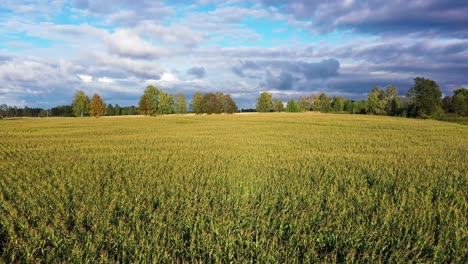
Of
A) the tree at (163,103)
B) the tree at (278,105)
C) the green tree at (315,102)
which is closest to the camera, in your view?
the tree at (163,103)

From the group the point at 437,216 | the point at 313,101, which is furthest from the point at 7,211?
the point at 313,101

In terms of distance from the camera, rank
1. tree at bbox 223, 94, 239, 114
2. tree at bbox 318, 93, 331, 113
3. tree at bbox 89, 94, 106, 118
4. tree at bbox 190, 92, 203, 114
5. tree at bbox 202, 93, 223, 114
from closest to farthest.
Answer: tree at bbox 89, 94, 106, 118, tree at bbox 202, 93, 223, 114, tree at bbox 223, 94, 239, 114, tree at bbox 190, 92, 203, 114, tree at bbox 318, 93, 331, 113

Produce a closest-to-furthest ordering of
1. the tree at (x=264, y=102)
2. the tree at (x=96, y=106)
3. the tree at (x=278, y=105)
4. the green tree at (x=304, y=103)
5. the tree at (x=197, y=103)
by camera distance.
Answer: the tree at (x=96, y=106) → the tree at (x=197, y=103) → the tree at (x=264, y=102) → the tree at (x=278, y=105) → the green tree at (x=304, y=103)

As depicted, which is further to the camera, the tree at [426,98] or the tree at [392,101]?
the tree at [392,101]

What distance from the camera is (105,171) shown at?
12.5 meters

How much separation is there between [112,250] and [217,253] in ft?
5.94

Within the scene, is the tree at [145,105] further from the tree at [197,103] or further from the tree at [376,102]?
the tree at [376,102]

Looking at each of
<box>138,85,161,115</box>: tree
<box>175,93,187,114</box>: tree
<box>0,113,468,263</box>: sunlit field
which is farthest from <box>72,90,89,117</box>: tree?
<box>0,113,468,263</box>: sunlit field

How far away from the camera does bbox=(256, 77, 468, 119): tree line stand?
8156cm

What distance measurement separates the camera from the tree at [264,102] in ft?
484

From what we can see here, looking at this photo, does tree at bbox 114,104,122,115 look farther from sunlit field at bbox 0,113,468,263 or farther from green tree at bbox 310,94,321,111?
sunlit field at bbox 0,113,468,263

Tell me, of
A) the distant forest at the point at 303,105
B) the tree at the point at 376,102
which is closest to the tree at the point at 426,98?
the distant forest at the point at 303,105

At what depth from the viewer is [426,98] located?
81.4 meters

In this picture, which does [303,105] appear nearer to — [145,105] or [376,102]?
[376,102]
